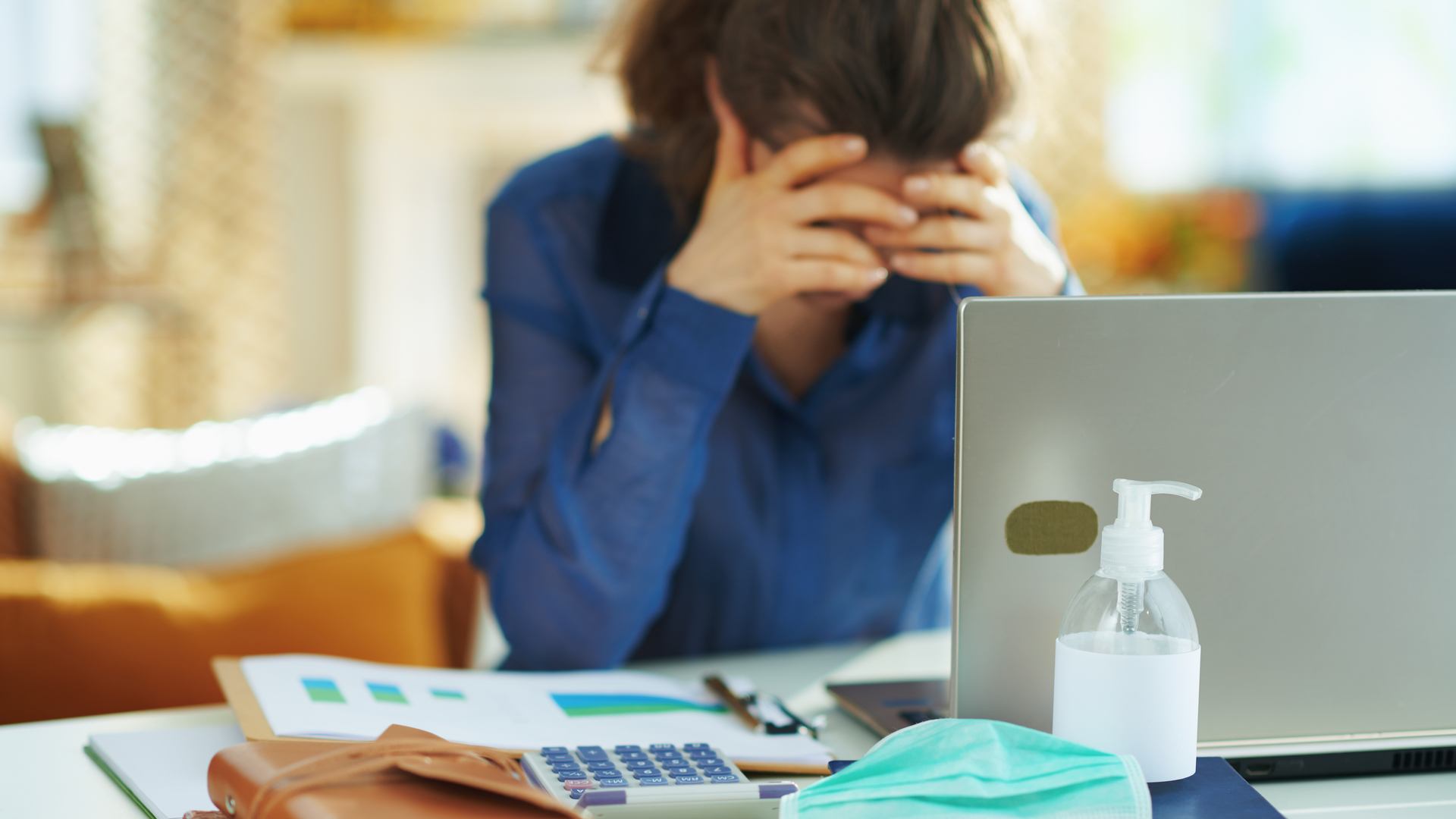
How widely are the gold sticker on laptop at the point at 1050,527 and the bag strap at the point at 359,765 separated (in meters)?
0.26

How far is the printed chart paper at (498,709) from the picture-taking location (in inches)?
25.5

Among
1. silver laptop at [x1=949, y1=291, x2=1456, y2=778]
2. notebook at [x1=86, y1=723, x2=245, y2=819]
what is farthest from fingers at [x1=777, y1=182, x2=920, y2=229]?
notebook at [x1=86, y1=723, x2=245, y2=819]

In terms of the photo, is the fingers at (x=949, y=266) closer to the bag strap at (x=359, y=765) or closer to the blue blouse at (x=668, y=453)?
the blue blouse at (x=668, y=453)

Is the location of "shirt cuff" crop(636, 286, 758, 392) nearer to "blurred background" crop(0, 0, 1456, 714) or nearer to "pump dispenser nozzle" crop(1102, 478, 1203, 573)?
"pump dispenser nozzle" crop(1102, 478, 1203, 573)

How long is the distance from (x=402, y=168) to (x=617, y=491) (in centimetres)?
331

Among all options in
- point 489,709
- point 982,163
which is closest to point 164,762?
point 489,709

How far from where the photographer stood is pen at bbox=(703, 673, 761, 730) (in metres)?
0.73

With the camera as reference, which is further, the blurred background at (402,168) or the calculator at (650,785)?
the blurred background at (402,168)

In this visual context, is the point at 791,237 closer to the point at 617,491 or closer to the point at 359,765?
the point at 617,491

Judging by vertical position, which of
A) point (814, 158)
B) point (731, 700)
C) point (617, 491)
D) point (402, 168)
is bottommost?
point (731, 700)

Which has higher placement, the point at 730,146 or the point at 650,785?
the point at 730,146

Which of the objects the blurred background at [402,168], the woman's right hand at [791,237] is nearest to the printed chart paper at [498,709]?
the woman's right hand at [791,237]

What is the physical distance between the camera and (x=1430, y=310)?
63 cm

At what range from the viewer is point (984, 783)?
52cm
